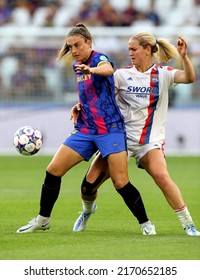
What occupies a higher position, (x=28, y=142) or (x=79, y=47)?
(x=79, y=47)

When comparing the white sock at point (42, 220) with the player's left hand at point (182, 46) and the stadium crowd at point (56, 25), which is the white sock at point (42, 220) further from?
the stadium crowd at point (56, 25)

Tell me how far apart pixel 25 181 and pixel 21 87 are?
826cm

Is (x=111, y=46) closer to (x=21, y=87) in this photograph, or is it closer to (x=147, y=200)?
(x=21, y=87)

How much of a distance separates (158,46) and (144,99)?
25.3 inches

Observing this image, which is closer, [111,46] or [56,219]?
[56,219]

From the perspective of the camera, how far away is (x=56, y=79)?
1048 inches

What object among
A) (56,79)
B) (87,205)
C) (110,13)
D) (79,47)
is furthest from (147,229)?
(110,13)

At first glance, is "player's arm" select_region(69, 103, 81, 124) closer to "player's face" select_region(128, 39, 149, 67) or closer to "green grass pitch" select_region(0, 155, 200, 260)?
"player's face" select_region(128, 39, 149, 67)

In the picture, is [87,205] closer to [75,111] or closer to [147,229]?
[147,229]

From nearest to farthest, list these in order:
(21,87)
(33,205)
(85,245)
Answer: (85,245)
(33,205)
(21,87)

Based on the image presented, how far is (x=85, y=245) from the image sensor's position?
950cm

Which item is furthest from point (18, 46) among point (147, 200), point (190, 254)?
point (190, 254)

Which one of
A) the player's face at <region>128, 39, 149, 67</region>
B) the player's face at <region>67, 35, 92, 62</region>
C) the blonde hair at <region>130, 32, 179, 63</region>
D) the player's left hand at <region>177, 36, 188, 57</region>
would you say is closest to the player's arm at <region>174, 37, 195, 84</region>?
the player's left hand at <region>177, 36, 188, 57</region>

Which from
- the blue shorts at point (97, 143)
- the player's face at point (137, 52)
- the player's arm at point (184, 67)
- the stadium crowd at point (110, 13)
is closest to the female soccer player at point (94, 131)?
the blue shorts at point (97, 143)
